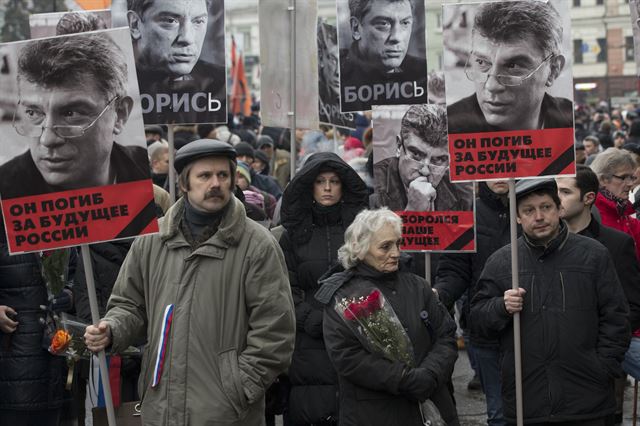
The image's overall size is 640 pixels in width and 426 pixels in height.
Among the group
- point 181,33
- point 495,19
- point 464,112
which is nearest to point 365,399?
point 464,112

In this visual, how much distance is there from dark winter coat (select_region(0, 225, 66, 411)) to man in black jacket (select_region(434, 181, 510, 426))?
2.34 m

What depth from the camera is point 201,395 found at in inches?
193

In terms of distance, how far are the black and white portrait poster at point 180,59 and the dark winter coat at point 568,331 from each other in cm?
268

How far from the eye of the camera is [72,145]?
527 cm

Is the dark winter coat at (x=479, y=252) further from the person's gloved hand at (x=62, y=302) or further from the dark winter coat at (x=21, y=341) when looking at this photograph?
the dark winter coat at (x=21, y=341)

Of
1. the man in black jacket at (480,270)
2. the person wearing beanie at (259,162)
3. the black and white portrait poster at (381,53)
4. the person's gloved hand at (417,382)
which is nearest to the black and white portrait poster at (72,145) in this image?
the person's gloved hand at (417,382)

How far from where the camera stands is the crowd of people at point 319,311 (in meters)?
4.98

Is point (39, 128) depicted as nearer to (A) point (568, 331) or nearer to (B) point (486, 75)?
(B) point (486, 75)

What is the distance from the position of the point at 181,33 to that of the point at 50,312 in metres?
2.25

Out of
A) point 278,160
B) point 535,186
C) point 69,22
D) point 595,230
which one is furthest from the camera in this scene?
point 278,160

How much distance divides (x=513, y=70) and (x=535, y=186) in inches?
26.1

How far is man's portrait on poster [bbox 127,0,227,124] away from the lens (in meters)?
7.71

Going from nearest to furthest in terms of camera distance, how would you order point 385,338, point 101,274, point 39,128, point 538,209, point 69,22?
point 39,128 < point 385,338 < point 538,209 < point 101,274 < point 69,22

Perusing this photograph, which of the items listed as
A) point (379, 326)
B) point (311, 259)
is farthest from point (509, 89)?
point (379, 326)
